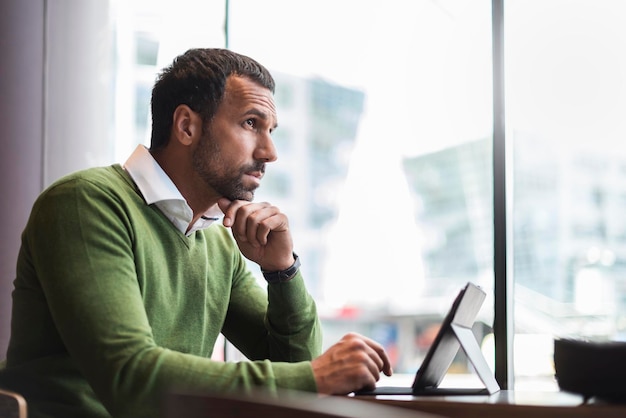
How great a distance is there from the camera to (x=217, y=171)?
87.2 inches

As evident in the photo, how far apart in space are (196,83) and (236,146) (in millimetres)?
213

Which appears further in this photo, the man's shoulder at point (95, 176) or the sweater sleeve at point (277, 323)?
the sweater sleeve at point (277, 323)

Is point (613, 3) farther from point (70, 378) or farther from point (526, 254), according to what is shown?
point (70, 378)

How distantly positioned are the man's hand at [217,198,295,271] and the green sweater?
79 millimetres

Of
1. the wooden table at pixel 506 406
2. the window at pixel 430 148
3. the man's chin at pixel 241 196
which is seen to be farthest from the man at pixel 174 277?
the window at pixel 430 148

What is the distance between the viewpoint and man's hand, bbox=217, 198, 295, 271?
6.97 feet

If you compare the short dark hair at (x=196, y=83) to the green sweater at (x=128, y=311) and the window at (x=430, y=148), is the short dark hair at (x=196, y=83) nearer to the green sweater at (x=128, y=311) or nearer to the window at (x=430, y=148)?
the green sweater at (x=128, y=311)

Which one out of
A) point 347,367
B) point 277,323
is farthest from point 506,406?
point 277,323

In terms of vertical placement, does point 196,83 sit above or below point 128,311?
above

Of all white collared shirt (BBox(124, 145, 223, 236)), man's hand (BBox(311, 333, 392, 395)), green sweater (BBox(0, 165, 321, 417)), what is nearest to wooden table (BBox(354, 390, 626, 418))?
man's hand (BBox(311, 333, 392, 395))

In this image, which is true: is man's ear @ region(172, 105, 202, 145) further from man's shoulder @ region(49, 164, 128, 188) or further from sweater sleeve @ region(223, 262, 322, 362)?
sweater sleeve @ region(223, 262, 322, 362)

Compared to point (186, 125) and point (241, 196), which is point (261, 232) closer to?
point (241, 196)

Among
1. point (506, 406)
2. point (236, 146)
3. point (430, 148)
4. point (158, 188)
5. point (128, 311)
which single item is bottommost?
point (506, 406)

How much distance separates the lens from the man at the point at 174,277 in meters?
1.68
